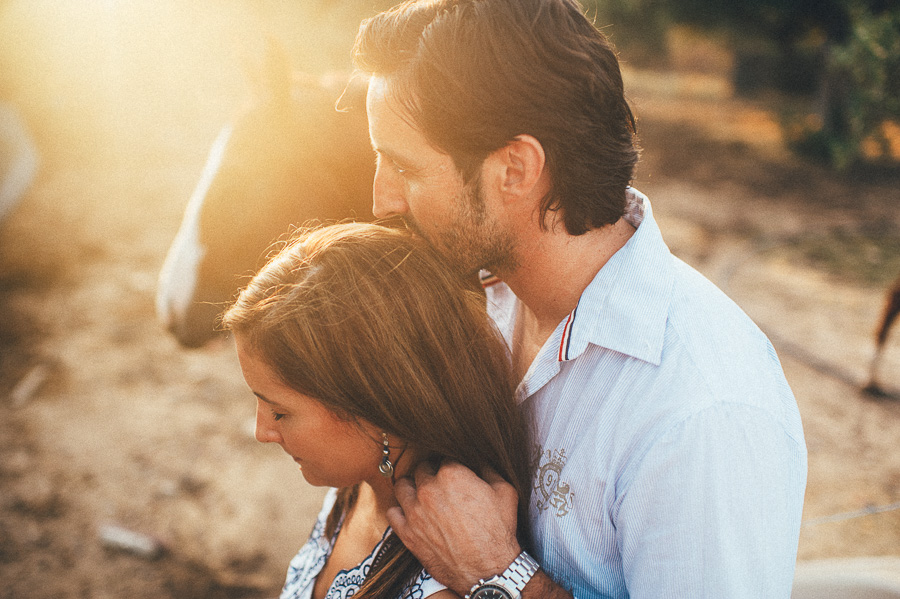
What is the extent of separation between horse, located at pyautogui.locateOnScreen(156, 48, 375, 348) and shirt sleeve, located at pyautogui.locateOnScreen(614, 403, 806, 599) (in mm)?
1573

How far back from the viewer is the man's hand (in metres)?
A: 1.30

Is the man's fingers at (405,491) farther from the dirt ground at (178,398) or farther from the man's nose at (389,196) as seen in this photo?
the dirt ground at (178,398)

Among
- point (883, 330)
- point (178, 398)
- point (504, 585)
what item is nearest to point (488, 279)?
point (504, 585)

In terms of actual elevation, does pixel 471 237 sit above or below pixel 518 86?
below

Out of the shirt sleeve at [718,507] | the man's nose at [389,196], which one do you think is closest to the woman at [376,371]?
the man's nose at [389,196]

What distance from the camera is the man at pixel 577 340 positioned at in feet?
3.80

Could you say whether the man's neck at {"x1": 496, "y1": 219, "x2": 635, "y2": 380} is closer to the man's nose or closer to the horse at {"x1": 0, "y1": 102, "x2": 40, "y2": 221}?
the man's nose

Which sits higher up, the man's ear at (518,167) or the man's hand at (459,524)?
the man's ear at (518,167)

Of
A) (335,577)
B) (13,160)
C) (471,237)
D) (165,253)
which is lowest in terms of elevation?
(165,253)

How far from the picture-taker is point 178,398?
175 inches

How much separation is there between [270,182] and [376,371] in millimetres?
1467

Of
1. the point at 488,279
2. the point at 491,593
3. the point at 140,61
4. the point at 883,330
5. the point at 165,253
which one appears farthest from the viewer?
the point at 140,61

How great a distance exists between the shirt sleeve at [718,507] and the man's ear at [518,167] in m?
0.68

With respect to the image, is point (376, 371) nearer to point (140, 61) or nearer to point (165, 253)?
point (165, 253)
